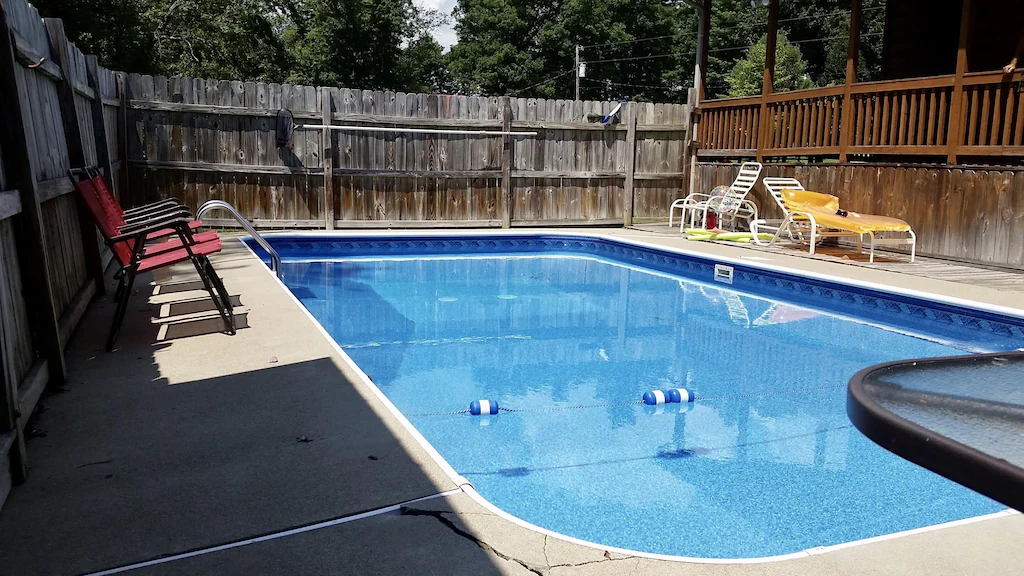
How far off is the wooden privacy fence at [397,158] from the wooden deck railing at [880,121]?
1.19 m

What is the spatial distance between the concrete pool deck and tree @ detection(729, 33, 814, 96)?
1109 inches

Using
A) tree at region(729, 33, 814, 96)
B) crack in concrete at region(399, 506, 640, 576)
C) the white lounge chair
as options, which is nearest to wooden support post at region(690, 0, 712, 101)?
the white lounge chair

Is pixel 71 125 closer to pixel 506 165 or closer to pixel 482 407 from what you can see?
pixel 482 407

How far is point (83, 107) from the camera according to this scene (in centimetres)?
585

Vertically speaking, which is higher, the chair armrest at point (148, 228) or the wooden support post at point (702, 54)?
the wooden support post at point (702, 54)

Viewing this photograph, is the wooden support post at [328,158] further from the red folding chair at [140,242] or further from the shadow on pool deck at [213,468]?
the shadow on pool deck at [213,468]

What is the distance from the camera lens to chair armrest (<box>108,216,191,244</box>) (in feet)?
13.3

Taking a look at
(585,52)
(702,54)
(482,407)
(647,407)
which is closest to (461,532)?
(482,407)

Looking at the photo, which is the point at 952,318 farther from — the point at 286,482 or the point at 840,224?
the point at 286,482

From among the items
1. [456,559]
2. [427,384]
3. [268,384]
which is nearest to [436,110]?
[427,384]

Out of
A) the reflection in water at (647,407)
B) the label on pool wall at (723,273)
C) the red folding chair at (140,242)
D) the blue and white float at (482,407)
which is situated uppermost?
the red folding chair at (140,242)

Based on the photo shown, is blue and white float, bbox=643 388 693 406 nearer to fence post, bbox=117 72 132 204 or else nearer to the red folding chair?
the red folding chair

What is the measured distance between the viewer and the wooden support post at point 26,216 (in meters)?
2.94

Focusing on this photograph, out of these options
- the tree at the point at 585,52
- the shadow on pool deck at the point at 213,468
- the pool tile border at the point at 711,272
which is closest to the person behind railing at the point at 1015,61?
the pool tile border at the point at 711,272
